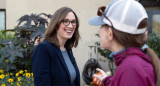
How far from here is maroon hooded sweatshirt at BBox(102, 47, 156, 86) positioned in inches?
41.7

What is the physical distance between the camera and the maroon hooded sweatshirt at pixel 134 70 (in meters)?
1.06

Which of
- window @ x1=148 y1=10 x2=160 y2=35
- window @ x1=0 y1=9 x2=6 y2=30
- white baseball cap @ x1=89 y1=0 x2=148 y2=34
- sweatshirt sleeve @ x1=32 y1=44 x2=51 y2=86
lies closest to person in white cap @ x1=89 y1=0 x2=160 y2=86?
white baseball cap @ x1=89 y1=0 x2=148 y2=34

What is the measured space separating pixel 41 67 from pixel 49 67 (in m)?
0.08

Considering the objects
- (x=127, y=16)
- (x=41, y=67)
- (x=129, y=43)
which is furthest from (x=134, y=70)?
(x=41, y=67)

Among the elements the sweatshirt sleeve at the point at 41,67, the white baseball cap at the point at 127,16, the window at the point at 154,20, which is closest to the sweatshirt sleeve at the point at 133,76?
the white baseball cap at the point at 127,16

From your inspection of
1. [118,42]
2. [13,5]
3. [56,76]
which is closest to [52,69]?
[56,76]

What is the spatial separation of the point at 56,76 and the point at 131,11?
107 centimetres

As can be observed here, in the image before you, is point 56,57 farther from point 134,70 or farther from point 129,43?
point 134,70

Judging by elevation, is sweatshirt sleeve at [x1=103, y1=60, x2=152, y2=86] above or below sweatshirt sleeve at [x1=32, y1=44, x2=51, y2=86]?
above

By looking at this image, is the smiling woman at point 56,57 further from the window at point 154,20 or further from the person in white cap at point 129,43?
the window at point 154,20

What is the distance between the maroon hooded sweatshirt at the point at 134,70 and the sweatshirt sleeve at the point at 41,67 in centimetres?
88

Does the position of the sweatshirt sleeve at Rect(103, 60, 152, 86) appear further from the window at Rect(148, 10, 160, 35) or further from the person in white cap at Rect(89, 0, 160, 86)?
the window at Rect(148, 10, 160, 35)

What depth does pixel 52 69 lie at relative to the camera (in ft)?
6.43

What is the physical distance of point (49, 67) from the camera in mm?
1936
